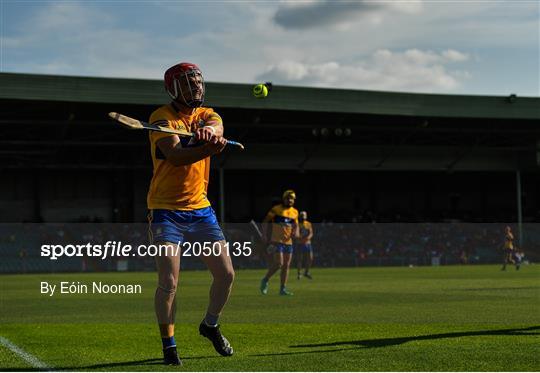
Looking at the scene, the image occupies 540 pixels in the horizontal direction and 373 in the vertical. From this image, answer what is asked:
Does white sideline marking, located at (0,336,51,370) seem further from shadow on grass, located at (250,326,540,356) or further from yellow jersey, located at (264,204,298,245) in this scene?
yellow jersey, located at (264,204,298,245)

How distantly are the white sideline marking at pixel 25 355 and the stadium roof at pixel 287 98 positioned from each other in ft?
86.8

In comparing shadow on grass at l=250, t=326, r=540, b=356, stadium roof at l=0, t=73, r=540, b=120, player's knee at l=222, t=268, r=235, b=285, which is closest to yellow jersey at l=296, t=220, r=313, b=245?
stadium roof at l=0, t=73, r=540, b=120

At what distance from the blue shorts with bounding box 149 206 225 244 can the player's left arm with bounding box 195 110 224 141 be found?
2.54ft

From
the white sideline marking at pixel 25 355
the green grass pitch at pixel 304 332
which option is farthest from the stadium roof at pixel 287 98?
the white sideline marking at pixel 25 355

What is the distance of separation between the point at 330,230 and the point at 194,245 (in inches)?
1319

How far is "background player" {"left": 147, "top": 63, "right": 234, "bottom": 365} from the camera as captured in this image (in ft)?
23.3

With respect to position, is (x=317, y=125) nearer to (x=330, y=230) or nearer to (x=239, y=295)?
(x=330, y=230)

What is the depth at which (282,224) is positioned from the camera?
65.2 ft

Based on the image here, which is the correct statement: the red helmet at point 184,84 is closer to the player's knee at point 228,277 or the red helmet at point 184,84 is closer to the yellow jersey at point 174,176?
the yellow jersey at point 174,176

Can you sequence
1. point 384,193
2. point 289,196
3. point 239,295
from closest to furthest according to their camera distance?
point 239,295 → point 289,196 → point 384,193

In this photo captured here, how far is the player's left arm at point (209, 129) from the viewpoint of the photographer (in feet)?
23.0

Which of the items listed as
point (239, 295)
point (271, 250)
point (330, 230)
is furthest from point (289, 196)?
point (330, 230)

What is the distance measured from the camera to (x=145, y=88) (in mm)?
36375

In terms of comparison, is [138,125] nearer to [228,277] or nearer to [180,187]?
[180,187]
